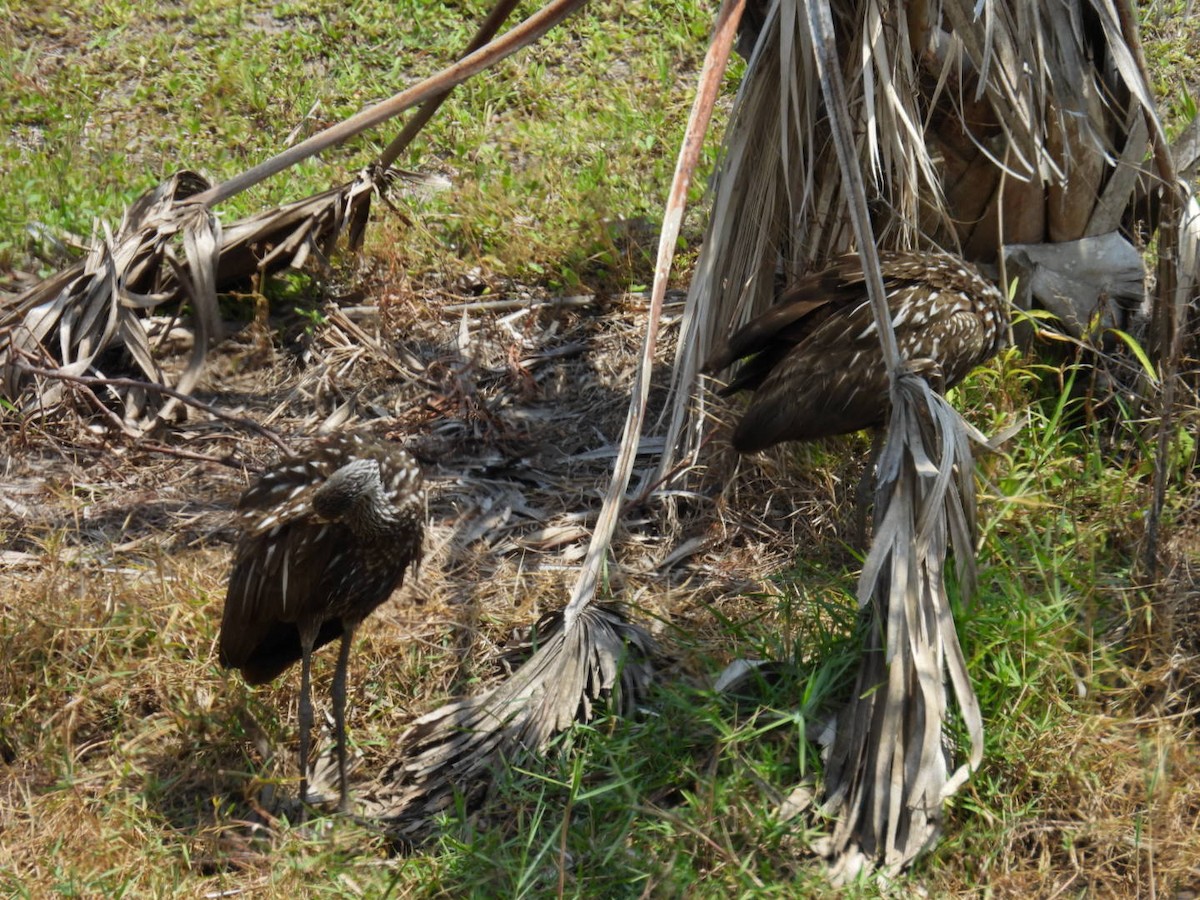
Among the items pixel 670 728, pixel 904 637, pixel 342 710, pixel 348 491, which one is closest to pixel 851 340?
pixel 904 637

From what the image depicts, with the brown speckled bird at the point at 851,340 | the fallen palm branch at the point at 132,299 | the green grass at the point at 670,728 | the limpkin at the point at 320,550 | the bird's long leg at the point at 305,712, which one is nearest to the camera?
the green grass at the point at 670,728

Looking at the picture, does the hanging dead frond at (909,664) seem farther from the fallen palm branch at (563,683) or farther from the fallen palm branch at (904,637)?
the fallen palm branch at (563,683)

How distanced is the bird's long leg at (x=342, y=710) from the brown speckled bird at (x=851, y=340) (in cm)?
159

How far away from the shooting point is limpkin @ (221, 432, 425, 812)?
393 centimetres

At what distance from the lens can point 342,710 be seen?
14.2 ft

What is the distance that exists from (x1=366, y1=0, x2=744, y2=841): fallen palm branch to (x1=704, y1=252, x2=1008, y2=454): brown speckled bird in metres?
0.77

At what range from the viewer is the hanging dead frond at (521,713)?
4137 millimetres

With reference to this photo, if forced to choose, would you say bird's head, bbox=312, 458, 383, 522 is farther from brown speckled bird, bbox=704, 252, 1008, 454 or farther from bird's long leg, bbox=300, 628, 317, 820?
brown speckled bird, bbox=704, 252, 1008, 454

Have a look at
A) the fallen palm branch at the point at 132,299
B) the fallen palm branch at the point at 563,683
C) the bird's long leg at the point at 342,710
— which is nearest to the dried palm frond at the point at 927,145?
the fallen palm branch at the point at 563,683

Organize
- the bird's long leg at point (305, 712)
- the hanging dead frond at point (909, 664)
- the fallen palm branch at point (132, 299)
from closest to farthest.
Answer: the hanging dead frond at point (909, 664)
the bird's long leg at point (305, 712)
the fallen palm branch at point (132, 299)

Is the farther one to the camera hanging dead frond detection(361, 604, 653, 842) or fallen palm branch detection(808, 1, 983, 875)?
hanging dead frond detection(361, 604, 653, 842)

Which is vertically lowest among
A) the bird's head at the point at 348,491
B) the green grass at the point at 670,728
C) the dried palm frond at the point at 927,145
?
the green grass at the point at 670,728

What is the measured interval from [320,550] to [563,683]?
879mm

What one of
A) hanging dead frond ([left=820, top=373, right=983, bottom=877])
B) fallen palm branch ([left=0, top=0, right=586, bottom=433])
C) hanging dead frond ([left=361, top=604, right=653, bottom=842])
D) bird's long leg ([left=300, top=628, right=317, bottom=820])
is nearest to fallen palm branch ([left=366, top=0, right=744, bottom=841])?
hanging dead frond ([left=361, top=604, right=653, bottom=842])
